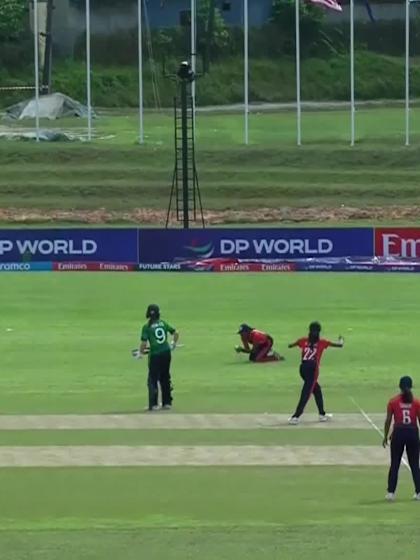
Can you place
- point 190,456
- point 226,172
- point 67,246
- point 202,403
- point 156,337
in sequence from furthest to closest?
1. point 226,172
2. point 67,246
3. point 202,403
4. point 156,337
5. point 190,456

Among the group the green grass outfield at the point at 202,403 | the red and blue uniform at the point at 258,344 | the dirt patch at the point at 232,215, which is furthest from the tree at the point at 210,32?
the red and blue uniform at the point at 258,344

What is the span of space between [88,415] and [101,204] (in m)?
37.7

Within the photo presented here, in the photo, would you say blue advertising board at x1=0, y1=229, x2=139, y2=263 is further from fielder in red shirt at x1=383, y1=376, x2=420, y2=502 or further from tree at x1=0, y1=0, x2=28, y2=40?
tree at x1=0, y1=0, x2=28, y2=40

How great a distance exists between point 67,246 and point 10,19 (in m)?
42.2

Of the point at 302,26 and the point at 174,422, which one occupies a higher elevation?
the point at 302,26

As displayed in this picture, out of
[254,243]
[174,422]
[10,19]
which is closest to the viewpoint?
[174,422]

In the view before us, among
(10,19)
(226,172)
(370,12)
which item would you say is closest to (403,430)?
(226,172)

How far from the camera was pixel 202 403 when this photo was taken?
79.7ft

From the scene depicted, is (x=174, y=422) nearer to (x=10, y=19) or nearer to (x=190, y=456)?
(x=190, y=456)

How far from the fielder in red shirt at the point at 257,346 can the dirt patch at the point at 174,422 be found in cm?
517

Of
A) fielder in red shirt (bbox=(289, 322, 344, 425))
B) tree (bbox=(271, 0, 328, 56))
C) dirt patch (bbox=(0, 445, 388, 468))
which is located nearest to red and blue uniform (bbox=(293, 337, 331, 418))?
fielder in red shirt (bbox=(289, 322, 344, 425))

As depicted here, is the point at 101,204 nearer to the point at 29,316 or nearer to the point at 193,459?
the point at 29,316

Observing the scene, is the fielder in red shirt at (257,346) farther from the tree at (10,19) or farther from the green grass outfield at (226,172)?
the tree at (10,19)

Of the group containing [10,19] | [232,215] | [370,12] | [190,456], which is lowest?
[190,456]
